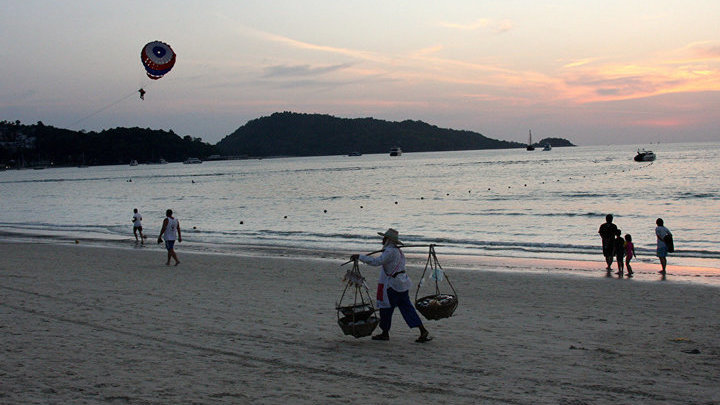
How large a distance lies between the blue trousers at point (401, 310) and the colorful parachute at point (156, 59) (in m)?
19.1

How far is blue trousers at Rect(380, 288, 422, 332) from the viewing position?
8438 mm

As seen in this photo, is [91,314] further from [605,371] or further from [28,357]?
[605,371]

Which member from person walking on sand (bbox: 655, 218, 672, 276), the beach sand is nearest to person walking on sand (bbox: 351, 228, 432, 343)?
the beach sand

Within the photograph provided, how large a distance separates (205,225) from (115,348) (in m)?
31.1

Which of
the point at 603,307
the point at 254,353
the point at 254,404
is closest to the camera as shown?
the point at 254,404

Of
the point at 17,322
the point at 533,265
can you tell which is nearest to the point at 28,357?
the point at 17,322

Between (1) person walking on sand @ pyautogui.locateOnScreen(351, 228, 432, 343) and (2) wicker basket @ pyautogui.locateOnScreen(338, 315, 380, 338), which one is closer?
(1) person walking on sand @ pyautogui.locateOnScreen(351, 228, 432, 343)

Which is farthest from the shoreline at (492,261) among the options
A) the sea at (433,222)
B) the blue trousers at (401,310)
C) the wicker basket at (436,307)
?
the blue trousers at (401,310)

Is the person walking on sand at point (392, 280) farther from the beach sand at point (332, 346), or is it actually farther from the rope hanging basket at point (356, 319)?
the beach sand at point (332, 346)

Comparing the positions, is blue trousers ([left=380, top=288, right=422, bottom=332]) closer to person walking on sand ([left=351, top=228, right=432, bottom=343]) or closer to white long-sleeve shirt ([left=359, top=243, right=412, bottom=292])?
person walking on sand ([left=351, top=228, right=432, bottom=343])

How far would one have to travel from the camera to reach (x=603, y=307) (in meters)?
11.7

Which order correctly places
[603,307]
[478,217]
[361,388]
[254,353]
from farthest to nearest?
[478,217]
[603,307]
[254,353]
[361,388]

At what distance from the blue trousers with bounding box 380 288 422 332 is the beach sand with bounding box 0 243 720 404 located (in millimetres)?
299

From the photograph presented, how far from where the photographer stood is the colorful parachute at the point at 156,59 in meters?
24.8
